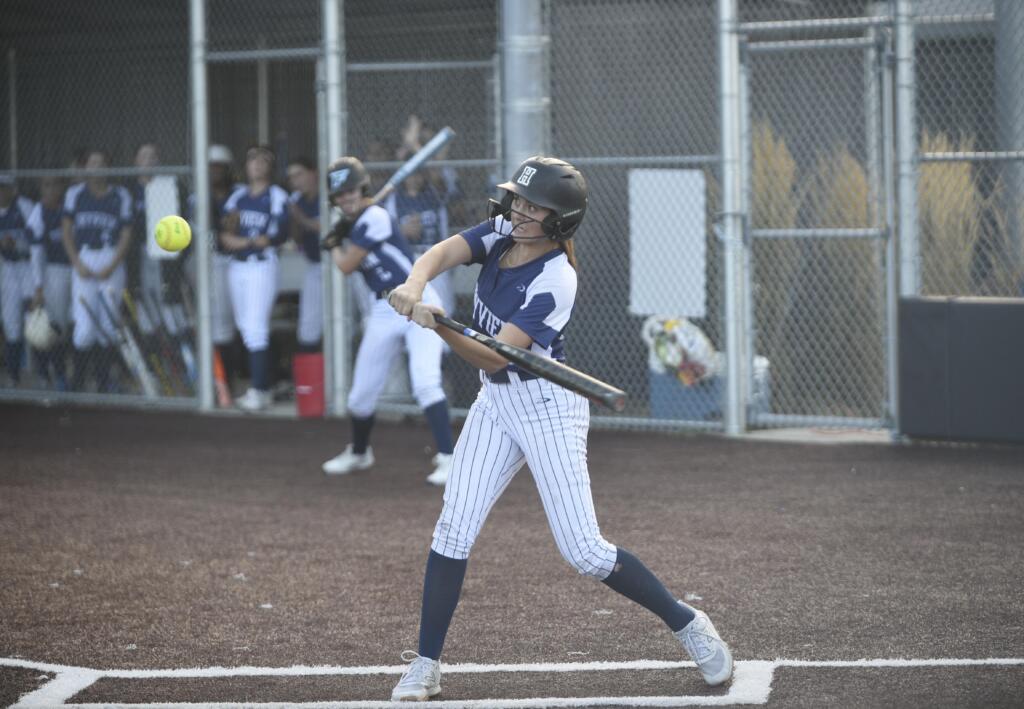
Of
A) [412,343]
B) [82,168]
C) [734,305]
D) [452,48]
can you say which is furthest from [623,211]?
[82,168]

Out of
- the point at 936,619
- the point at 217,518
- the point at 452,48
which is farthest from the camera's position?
the point at 452,48

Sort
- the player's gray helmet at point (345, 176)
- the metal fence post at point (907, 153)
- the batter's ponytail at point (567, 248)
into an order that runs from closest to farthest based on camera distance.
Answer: the batter's ponytail at point (567, 248), the player's gray helmet at point (345, 176), the metal fence post at point (907, 153)

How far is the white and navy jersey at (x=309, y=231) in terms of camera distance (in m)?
12.1

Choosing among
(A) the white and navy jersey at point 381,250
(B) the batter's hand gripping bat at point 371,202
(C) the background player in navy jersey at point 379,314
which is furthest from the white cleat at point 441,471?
(B) the batter's hand gripping bat at point 371,202

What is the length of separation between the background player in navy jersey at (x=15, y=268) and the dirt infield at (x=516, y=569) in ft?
10.6

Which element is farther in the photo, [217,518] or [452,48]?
[452,48]

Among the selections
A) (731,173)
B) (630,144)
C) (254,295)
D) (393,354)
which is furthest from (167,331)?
(731,173)

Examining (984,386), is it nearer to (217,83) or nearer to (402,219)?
(402,219)

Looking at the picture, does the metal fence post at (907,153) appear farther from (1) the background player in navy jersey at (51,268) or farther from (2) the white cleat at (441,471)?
(1) the background player in navy jersey at (51,268)

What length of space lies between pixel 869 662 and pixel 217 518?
14.3ft

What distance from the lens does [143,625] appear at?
5.80 meters

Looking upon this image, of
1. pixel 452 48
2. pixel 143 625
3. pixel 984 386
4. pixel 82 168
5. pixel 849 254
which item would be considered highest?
pixel 452 48

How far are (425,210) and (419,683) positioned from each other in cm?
738

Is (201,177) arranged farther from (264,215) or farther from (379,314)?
(379,314)
